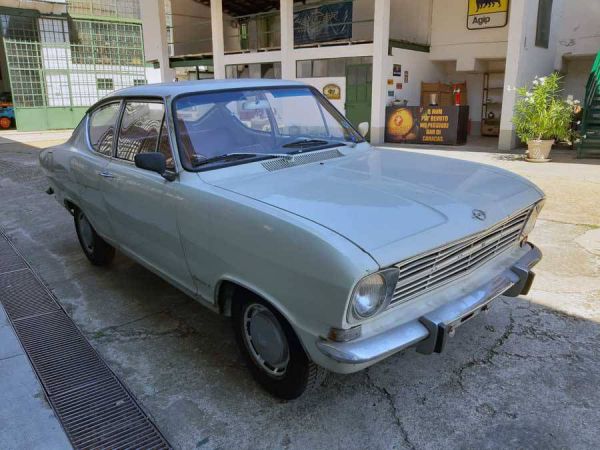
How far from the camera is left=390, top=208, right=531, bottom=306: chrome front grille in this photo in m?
2.36

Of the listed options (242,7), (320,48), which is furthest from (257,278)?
(242,7)

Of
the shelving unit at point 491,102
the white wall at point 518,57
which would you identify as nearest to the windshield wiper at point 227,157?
the white wall at point 518,57

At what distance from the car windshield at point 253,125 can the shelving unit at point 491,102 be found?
14.6 metres

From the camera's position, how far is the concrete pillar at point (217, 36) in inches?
742

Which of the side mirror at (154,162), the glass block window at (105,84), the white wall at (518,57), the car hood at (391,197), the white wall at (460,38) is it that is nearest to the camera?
the car hood at (391,197)

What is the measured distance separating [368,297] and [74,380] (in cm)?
201

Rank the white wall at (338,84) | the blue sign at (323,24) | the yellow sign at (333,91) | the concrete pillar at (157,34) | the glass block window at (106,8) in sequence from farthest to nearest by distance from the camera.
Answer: the glass block window at (106,8), the concrete pillar at (157,34), the blue sign at (323,24), the yellow sign at (333,91), the white wall at (338,84)

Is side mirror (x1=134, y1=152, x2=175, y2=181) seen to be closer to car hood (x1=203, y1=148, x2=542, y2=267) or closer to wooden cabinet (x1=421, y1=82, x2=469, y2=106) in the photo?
car hood (x1=203, y1=148, x2=542, y2=267)

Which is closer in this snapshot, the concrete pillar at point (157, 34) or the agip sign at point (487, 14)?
the agip sign at point (487, 14)

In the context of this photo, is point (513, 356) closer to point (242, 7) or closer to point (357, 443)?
point (357, 443)

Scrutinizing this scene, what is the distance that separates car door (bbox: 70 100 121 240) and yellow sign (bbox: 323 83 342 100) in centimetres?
1270

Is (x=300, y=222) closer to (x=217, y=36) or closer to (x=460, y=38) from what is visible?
(x=460, y=38)

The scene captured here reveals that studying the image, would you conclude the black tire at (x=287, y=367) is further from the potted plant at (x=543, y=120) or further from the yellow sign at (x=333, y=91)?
the yellow sign at (x=333, y=91)

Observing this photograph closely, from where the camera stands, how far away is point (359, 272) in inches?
82.7
